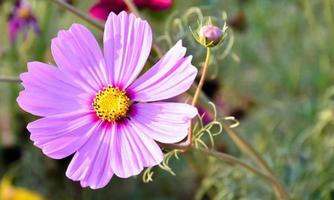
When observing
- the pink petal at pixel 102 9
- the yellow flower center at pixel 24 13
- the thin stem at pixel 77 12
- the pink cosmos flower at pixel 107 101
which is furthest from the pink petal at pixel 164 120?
the yellow flower center at pixel 24 13

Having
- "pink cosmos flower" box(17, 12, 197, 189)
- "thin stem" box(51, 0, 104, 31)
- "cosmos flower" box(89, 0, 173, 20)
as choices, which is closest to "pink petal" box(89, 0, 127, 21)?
"cosmos flower" box(89, 0, 173, 20)

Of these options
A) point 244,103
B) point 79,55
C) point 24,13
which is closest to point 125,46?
point 79,55

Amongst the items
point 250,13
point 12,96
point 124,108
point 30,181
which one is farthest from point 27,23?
point 124,108

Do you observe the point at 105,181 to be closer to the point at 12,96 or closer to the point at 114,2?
the point at 114,2

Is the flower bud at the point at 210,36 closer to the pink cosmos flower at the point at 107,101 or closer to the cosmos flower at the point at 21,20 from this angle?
the pink cosmos flower at the point at 107,101

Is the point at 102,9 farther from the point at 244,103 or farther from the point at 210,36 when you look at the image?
the point at 244,103

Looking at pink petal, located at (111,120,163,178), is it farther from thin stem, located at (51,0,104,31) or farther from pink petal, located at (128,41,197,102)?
thin stem, located at (51,0,104,31)

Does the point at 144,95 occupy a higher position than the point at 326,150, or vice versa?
the point at 144,95
